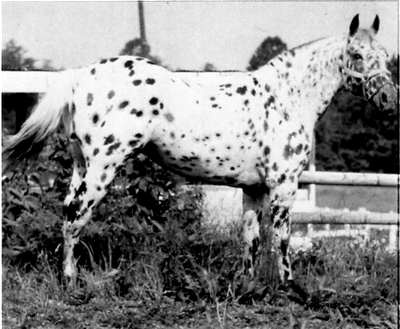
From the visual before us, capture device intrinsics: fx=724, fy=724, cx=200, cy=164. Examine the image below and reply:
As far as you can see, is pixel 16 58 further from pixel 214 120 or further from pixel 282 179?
pixel 282 179

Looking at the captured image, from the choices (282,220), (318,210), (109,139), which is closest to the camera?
(109,139)

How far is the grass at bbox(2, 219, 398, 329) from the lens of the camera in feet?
15.2

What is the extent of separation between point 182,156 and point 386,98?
158 cm

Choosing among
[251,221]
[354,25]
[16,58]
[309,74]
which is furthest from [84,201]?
[354,25]

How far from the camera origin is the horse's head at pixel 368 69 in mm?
5316

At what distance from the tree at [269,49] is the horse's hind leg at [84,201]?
1.85 meters

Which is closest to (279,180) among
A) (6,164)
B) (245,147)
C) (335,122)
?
(245,147)

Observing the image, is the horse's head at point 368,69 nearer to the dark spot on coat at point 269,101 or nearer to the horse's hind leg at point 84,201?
the dark spot on coat at point 269,101

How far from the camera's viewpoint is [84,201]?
16.0 feet

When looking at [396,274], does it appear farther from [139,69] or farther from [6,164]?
[6,164]

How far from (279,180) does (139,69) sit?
1275mm

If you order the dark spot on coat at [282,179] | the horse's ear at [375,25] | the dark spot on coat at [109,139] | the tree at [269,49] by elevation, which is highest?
the horse's ear at [375,25]

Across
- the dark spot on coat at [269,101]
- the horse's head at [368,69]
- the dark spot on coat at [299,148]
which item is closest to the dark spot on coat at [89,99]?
the dark spot on coat at [269,101]

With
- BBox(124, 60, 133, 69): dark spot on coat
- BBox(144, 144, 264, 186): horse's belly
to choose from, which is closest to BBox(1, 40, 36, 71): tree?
BBox(124, 60, 133, 69): dark spot on coat
